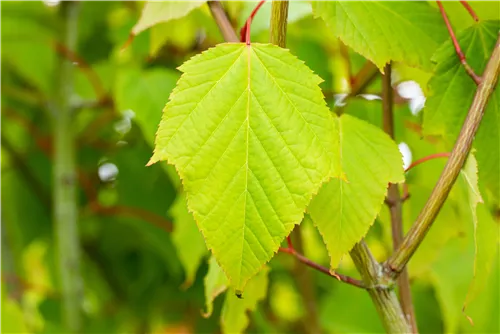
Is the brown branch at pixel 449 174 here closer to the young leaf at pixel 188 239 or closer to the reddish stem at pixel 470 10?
the reddish stem at pixel 470 10

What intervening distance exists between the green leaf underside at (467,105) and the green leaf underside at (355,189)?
1.7 inches

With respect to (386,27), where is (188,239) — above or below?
below

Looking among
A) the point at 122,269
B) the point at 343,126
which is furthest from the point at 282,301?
the point at 343,126

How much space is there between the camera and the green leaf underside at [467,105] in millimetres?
414

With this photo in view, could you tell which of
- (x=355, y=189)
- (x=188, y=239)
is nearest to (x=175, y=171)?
(x=188, y=239)

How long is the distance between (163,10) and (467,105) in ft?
0.70

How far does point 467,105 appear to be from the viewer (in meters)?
0.42

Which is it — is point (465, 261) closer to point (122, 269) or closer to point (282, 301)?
point (122, 269)

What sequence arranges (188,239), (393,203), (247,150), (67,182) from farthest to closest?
(67,182)
(188,239)
(393,203)
(247,150)

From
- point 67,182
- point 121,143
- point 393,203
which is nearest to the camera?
point 393,203

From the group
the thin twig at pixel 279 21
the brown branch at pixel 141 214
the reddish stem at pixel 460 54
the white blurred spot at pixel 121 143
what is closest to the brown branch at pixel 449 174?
the reddish stem at pixel 460 54

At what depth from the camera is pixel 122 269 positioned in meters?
1.08

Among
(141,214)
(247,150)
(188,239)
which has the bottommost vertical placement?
(141,214)

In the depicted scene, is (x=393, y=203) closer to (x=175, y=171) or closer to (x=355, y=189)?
(x=355, y=189)
